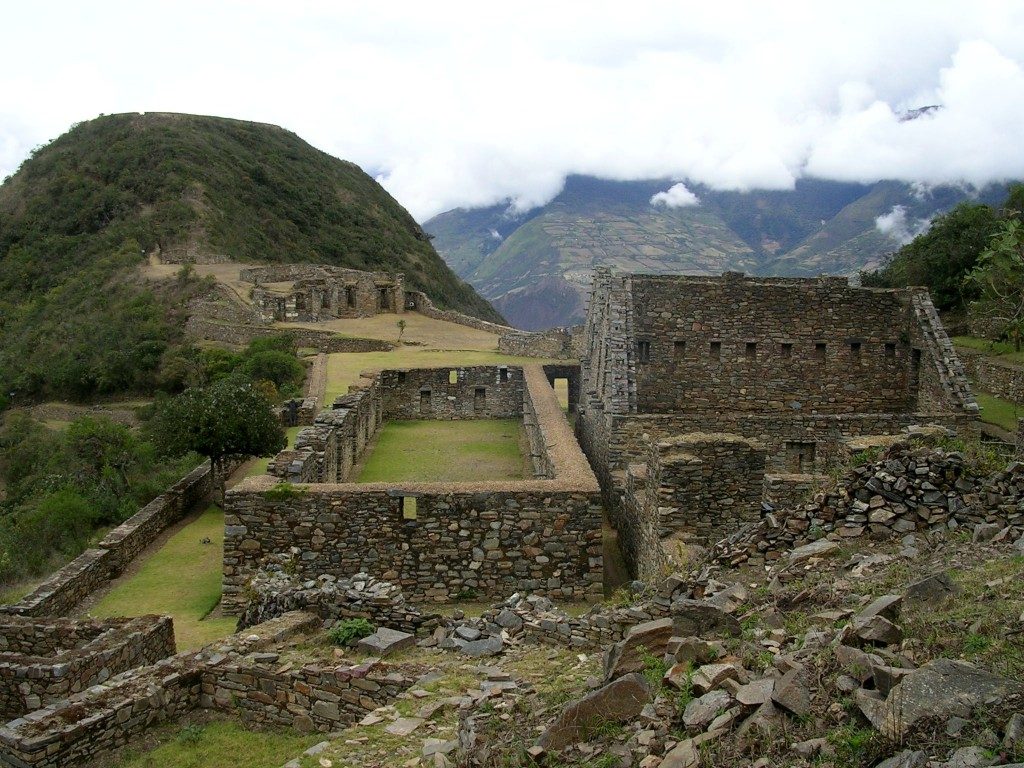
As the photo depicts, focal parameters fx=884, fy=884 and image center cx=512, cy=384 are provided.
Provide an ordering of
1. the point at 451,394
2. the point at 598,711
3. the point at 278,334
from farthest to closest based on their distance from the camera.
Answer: the point at 278,334 < the point at 451,394 < the point at 598,711

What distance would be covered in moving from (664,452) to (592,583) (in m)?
1.77

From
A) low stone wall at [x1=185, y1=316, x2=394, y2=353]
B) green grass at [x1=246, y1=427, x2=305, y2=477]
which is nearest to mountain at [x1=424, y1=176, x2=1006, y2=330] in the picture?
low stone wall at [x1=185, y1=316, x2=394, y2=353]

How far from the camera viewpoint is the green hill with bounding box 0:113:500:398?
5028 cm

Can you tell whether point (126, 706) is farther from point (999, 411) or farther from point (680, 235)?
point (680, 235)

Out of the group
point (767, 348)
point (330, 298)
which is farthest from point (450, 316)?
point (767, 348)

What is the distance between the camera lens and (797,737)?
143 inches

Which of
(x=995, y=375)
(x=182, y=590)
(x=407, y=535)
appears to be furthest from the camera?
(x=995, y=375)

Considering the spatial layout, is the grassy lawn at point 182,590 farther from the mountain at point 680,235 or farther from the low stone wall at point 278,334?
the mountain at point 680,235

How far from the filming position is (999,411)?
22.2m

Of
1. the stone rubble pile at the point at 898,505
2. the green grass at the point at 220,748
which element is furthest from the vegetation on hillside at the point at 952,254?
the green grass at the point at 220,748

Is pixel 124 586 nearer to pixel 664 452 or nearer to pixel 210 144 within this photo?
pixel 664 452

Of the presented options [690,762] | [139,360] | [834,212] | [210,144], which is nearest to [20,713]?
[690,762]

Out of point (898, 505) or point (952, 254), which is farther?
point (952, 254)

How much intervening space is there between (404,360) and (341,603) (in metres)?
22.4
